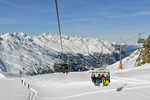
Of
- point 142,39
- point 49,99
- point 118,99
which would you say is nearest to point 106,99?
point 118,99

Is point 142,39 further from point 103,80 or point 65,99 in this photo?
point 65,99

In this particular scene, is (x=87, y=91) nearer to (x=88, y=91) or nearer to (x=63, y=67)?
(x=88, y=91)

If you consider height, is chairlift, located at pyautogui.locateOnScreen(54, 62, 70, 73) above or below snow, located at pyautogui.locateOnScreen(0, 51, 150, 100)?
above

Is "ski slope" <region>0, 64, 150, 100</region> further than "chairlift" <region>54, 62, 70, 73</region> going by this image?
No

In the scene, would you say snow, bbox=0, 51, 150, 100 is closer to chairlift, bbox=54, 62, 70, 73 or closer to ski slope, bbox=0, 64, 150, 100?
ski slope, bbox=0, 64, 150, 100

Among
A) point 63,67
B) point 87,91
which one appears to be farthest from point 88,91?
→ point 63,67

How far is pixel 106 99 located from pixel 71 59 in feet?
82.8

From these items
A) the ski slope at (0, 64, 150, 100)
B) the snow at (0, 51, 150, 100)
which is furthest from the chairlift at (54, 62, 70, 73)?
the ski slope at (0, 64, 150, 100)

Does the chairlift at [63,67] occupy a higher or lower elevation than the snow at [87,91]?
higher

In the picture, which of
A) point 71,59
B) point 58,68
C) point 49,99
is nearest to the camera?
point 49,99

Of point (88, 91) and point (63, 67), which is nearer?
point (88, 91)

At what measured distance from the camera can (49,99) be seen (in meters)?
22.1

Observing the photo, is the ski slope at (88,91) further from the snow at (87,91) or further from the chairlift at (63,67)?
the chairlift at (63,67)

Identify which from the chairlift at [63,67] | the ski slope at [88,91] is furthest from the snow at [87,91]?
the chairlift at [63,67]
